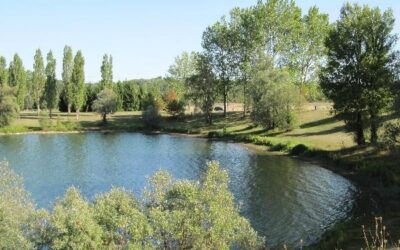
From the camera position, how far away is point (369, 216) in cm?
3481

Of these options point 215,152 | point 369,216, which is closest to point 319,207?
point 369,216

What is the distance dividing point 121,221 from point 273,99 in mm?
64343

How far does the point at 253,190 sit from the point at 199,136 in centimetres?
5109

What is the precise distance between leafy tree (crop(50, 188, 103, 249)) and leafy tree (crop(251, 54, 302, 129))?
213ft

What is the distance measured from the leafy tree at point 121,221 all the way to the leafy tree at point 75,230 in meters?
0.86

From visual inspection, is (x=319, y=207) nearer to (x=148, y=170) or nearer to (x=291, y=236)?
(x=291, y=236)

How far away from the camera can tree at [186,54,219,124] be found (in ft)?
347

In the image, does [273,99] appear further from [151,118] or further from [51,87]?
[51,87]

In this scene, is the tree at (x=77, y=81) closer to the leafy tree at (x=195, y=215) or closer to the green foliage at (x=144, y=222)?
the green foliage at (x=144, y=222)

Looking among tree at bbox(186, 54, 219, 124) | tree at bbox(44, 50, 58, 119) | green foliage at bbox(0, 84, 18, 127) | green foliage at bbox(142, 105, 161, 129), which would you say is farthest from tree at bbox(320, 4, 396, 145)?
tree at bbox(44, 50, 58, 119)

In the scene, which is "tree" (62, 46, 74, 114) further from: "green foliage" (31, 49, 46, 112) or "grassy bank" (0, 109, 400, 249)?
"green foliage" (31, 49, 46, 112)

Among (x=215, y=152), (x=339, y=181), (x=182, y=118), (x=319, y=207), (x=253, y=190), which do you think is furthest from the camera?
(x=182, y=118)

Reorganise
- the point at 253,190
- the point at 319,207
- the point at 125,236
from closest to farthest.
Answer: the point at 125,236 → the point at 319,207 → the point at 253,190

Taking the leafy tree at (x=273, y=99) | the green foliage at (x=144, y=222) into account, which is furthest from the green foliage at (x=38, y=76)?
the green foliage at (x=144, y=222)
